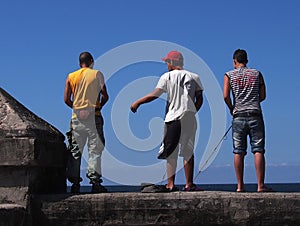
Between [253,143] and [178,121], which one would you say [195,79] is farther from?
[253,143]

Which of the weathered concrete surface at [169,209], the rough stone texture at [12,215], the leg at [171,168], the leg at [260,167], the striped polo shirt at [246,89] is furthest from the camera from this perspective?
the leg at [171,168]

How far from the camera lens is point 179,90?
625 cm

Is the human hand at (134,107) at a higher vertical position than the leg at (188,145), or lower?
higher

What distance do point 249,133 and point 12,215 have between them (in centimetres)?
256

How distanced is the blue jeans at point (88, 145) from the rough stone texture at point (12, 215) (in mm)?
870

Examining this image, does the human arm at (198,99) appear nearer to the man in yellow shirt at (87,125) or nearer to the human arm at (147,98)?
the human arm at (147,98)

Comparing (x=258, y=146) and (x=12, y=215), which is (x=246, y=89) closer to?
(x=258, y=146)

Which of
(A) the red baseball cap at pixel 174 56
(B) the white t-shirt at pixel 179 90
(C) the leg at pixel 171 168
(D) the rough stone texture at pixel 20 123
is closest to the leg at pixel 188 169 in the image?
(C) the leg at pixel 171 168

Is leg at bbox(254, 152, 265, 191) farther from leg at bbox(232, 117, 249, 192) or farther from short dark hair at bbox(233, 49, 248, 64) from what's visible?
short dark hair at bbox(233, 49, 248, 64)

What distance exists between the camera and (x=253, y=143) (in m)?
6.08

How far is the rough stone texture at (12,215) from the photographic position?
503 centimetres

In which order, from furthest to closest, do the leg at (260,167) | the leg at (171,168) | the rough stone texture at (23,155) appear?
the leg at (171,168), the leg at (260,167), the rough stone texture at (23,155)

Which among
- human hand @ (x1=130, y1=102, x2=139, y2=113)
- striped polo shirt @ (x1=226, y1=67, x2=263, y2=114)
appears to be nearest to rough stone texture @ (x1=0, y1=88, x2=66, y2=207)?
human hand @ (x1=130, y1=102, x2=139, y2=113)

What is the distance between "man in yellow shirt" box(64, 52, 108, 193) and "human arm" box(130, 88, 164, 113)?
1.28 feet
